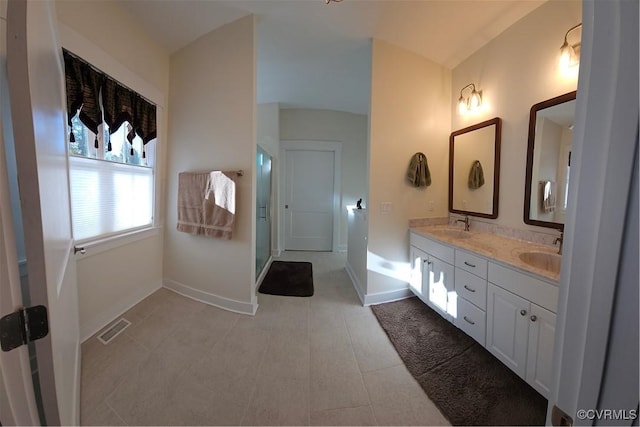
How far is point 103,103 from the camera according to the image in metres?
1.78

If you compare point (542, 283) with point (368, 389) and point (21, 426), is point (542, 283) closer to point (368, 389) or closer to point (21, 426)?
point (368, 389)

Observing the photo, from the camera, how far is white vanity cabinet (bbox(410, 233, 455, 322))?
6.17 feet

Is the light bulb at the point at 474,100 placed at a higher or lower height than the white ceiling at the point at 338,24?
lower

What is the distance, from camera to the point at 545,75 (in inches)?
66.0

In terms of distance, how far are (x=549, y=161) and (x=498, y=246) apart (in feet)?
→ 2.35

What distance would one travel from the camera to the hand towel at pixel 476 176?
2.19 metres

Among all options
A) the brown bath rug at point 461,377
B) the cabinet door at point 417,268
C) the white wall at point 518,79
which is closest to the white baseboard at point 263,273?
the brown bath rug at point 461,377

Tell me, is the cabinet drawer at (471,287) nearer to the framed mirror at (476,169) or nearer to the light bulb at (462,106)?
the framed mirror at (476,169)

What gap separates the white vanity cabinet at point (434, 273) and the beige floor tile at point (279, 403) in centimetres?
129

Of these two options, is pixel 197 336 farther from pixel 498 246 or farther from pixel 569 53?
pixel 569 53

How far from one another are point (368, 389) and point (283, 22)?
9.60 feet

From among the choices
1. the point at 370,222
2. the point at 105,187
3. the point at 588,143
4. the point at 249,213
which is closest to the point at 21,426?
the point at 588,143

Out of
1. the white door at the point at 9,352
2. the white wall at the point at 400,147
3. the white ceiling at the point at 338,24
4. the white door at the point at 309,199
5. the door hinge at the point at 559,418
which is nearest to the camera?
the door hinge at the point at 559,418

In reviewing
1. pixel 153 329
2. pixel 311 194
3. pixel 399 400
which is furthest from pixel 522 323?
pixel 311 194
